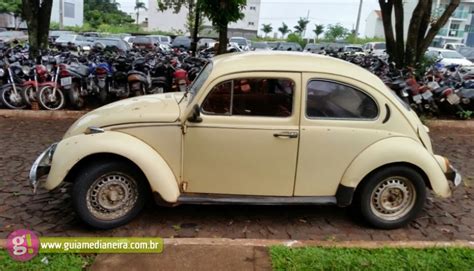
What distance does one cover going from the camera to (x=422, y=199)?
4250mm

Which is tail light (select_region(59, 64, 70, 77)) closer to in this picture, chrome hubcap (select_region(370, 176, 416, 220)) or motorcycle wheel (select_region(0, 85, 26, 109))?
motorcycle wheel (select_region(0, 85, 26, 109))

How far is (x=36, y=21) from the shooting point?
11211 millimetres

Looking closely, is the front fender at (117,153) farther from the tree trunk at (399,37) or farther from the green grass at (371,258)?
the tree trunk at (399,37)

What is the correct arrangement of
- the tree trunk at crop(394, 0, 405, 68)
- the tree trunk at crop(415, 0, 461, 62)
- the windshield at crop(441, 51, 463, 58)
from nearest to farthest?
the tree trunk at crop(415, 0, 461, 62) < the tree trunk at crop(394, 0, 405, 68) < the windshield at crop(441, 51, 463, 58)

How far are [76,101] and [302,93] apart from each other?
629cm

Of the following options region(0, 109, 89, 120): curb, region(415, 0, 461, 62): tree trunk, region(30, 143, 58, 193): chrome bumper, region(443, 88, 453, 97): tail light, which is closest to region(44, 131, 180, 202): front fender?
region(30, 143, 58, 193): chrome bumper

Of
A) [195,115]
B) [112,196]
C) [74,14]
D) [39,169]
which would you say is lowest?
[112,196]

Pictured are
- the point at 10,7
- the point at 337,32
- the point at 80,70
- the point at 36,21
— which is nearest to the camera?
the point at 80,70

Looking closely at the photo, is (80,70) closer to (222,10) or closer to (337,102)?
(222,10)

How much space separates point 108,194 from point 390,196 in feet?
9.13

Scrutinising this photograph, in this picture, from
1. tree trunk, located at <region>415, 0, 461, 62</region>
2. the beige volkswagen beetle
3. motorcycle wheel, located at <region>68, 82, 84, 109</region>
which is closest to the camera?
the beige volkswagen beetle

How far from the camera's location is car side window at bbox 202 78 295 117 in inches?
158

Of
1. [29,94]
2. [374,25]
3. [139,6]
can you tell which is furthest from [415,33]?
[139,6]

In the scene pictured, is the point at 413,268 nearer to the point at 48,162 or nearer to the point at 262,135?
the point at 262,135
